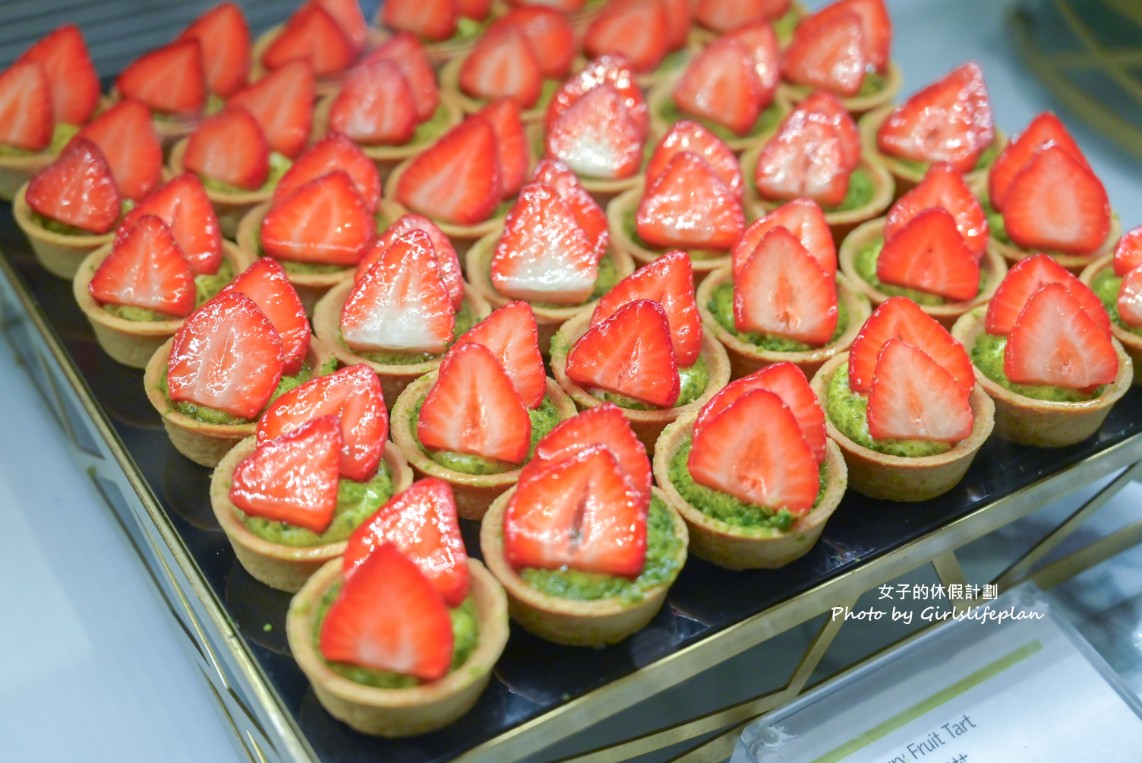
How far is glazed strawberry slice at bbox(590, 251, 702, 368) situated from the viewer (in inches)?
81.7

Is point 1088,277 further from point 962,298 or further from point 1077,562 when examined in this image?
point 1077,562

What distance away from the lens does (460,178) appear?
2.44 m

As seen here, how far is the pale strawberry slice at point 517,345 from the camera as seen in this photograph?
197 cm

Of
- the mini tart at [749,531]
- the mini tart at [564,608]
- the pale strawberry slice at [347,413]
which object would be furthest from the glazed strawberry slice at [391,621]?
the mini tart at [749,531]

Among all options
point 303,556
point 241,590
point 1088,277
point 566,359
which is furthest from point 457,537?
point 1088,277

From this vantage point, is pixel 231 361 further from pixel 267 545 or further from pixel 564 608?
pixel 564 608

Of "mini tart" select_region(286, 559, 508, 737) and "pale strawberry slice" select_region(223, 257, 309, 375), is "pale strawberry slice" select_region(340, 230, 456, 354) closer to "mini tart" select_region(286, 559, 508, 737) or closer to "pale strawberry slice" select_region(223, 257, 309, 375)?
"pale strawberry slice" select_region(223, 257, 309, 375)

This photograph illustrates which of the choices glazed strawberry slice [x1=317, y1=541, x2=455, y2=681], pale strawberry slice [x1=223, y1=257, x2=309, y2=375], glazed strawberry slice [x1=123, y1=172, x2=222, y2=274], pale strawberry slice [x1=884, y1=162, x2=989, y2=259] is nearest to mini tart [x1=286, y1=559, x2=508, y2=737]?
glazed strawberry slice [x1=317, y1=541, x2=455, y2=681]

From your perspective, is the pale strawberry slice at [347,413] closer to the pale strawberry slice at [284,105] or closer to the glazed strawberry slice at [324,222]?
the glazed strawberry slice at [324,222]

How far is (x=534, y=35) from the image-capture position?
2943mm

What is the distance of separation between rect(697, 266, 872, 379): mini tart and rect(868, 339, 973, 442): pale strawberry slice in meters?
0.20

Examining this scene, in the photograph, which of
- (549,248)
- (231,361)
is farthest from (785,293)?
(231,361)

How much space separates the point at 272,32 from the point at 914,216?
5.26 ft

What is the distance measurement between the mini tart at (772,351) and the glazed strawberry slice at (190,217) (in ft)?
2.95
